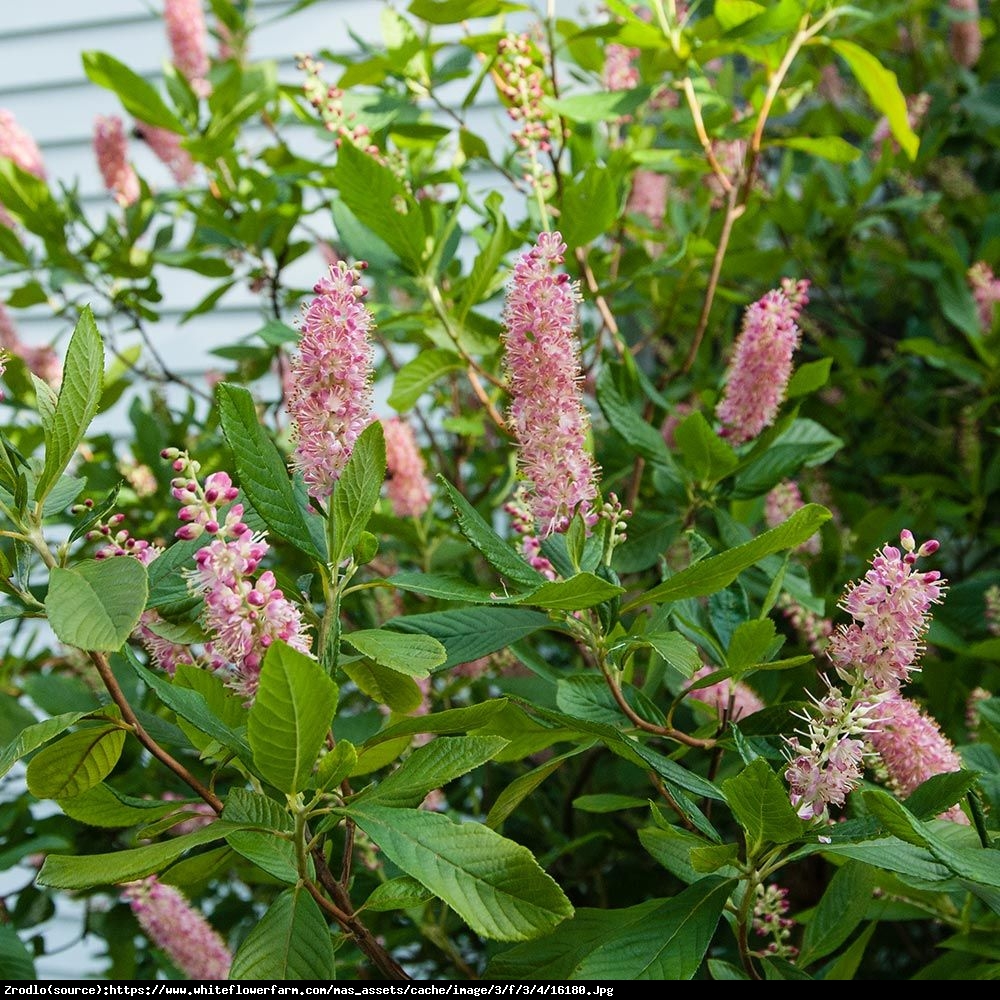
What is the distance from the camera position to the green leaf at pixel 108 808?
2.19 feet

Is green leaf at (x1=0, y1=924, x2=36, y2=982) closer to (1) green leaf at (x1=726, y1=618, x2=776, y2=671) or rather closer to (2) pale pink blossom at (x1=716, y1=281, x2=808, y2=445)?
(1) green leaf at (x1=726, y1=618, x2=776, y2=671)

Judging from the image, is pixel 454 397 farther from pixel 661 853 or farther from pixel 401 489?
pixel 661 853

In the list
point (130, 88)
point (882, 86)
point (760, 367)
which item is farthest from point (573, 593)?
point (130, 88)

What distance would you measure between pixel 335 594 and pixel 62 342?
2.30 m

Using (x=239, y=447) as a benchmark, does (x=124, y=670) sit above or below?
below

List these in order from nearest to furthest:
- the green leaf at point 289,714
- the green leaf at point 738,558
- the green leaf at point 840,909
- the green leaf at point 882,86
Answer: the green leaf at point 289,714, the green leaf at point 738,558, the green leaf at point 840,909, the green leaf at point 882,86

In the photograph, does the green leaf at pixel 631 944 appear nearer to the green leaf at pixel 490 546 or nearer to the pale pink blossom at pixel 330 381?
the green leaf at pixel 490 546

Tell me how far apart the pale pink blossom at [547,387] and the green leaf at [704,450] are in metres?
0.22

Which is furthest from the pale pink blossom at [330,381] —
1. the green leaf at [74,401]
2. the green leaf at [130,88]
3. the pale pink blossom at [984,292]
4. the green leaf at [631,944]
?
the pale pink blossom at [984,292]

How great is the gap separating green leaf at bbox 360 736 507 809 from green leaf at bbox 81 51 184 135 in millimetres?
1053

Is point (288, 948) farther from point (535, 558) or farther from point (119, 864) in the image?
point (535, 558)

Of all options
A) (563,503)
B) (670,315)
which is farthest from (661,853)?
(670,315)

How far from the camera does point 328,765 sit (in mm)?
600
